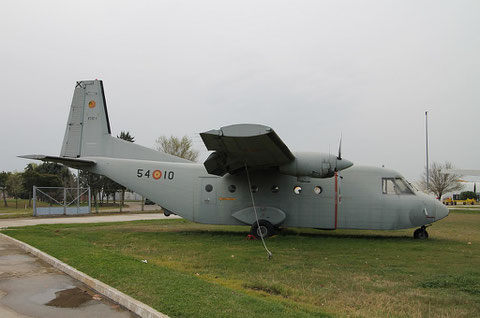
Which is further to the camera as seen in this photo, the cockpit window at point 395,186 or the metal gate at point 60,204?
the metal gate at point 60,204

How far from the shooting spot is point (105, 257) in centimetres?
811

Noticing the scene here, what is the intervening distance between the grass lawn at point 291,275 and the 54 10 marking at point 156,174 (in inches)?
111

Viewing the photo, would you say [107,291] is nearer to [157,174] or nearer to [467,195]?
[157,174]

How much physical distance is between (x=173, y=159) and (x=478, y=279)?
38.2ft

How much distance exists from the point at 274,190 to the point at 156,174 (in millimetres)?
4686

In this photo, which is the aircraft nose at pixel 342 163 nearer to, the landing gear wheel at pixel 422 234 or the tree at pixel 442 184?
the landing gear wheel at pixel 422 234

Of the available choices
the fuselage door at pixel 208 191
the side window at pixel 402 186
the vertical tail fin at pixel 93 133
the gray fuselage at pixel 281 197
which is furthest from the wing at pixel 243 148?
the side window at pixel 402 186

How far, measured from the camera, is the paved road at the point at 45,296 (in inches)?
187

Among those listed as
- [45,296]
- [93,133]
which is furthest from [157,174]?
[45,296]

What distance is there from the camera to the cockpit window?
520 inches

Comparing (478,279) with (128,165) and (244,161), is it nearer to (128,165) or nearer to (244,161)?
(244,161)

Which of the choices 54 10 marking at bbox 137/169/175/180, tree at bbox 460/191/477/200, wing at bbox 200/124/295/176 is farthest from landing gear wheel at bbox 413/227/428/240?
tree at bbox 460/191/477/200

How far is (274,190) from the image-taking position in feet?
44.2

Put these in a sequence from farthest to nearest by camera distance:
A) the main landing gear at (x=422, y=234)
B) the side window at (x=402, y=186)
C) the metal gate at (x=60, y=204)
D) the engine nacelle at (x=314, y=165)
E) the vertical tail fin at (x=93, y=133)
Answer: the metal gate at (x=60, y=204)
the vertical tail fin at (x=93, y=133)
the main landing gear at (x=422, y=234)
the side window at (x=402, y=186)
the engine nacelle at (x=314, y=165)
